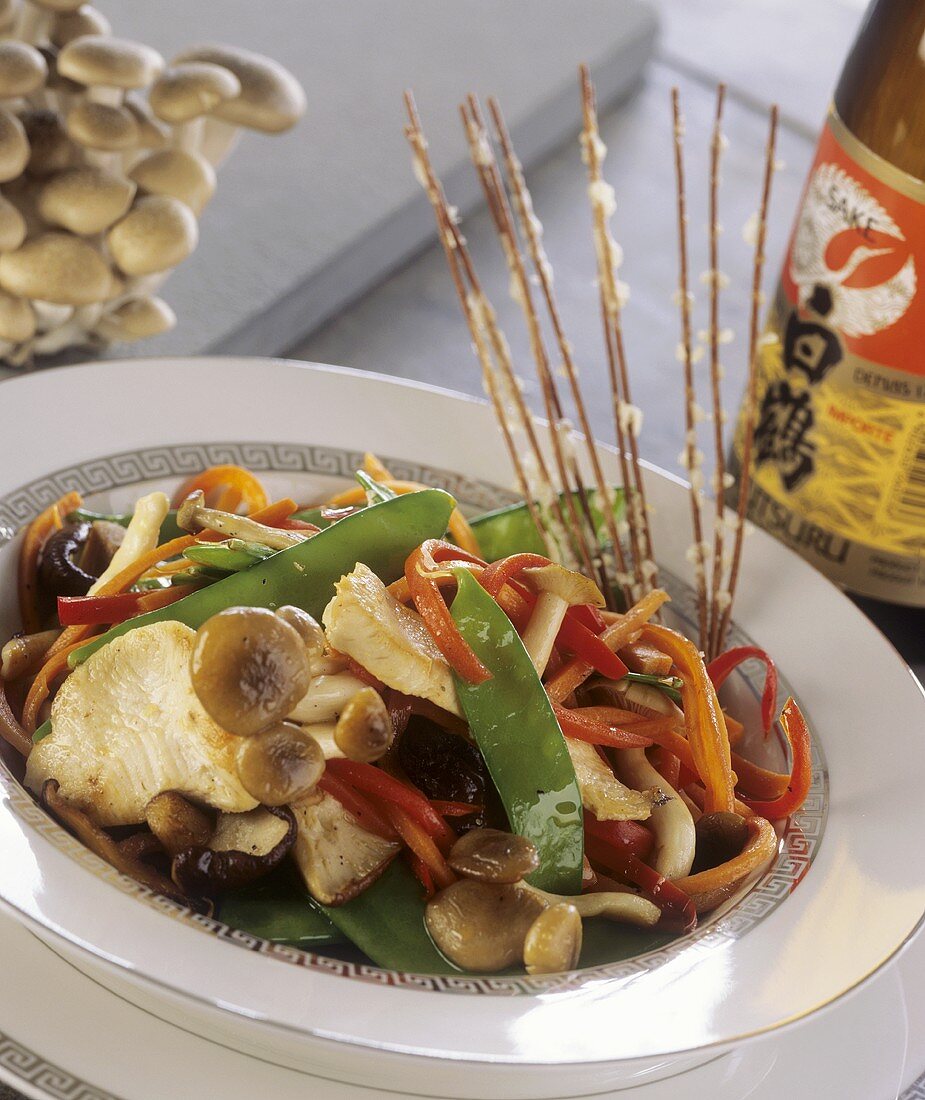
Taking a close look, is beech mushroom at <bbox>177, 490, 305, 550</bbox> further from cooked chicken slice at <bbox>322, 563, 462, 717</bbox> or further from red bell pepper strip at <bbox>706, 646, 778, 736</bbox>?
Result: red bell pepper strip at <bbox>706, 646, 778, 736</bbox>

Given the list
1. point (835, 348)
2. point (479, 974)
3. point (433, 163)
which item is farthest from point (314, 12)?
point (479, 974)

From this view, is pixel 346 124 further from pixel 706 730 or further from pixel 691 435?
pixel 706 730

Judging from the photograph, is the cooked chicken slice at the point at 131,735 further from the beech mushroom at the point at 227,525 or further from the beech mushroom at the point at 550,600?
the beech mushroom at the point at 550,600

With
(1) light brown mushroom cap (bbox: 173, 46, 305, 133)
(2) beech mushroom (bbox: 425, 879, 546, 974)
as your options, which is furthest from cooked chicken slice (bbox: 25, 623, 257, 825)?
(1) light brown mushroom cap (bbox: 173, 46, 305, 133)

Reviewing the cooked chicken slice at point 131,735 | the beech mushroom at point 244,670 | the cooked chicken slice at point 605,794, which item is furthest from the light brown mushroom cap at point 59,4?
the cooked chicken slice at point 605,794

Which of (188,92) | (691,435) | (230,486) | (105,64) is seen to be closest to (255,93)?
(188,92)

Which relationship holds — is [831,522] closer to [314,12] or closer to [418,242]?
[418,242]
